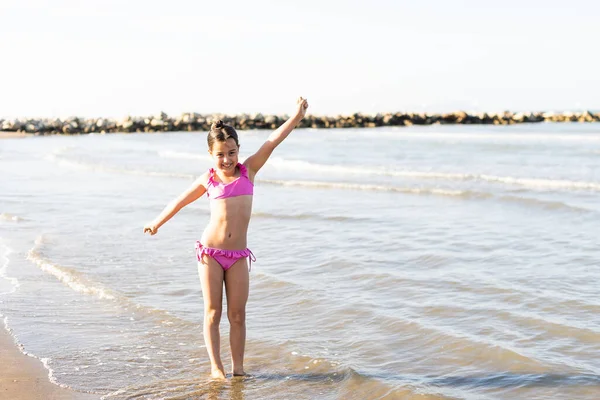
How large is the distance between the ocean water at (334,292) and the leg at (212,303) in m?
0.13

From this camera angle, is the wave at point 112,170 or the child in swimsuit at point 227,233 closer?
the child in swimsuit at point 227,233

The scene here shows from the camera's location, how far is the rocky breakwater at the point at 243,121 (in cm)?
4550

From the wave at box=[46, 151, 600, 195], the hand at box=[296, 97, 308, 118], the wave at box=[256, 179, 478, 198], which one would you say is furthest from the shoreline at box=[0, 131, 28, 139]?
the hand at box=[296, 97, 308, 118]

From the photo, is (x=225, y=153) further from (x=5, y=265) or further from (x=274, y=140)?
(x=5, y=265)

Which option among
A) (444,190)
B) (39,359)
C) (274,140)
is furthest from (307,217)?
(274,140)

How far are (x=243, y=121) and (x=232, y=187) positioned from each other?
44.6 m

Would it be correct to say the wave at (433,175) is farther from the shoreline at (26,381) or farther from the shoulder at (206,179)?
the shoreline at (26,381)

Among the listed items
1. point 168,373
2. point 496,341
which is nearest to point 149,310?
point 168,373

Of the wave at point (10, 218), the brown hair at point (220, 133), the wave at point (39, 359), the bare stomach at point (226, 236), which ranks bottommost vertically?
the wave at point (39, 359)

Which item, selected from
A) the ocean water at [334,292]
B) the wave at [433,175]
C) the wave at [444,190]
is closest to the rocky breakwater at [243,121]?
the wave at [433,175]

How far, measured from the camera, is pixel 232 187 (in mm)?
4805

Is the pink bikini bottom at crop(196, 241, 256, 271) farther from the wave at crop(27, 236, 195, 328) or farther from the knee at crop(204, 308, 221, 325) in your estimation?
the wave at crop(27, 236, 195, 328)

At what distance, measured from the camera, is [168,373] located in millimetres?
5059

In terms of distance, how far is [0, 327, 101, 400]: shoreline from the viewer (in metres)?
4.57
